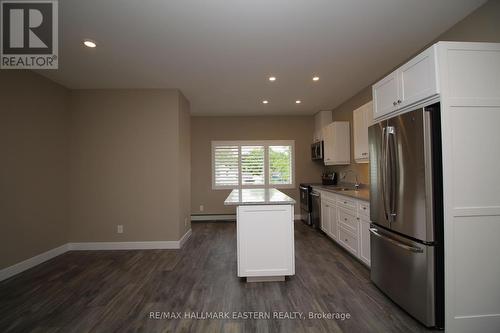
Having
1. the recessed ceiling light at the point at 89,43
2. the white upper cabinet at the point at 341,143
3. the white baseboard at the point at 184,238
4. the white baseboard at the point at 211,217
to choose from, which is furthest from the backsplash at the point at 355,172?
the recessed ceiling light at the point at 89,43

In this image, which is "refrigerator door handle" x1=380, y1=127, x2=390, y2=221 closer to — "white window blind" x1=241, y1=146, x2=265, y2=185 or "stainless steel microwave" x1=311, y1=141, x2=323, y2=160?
"stainless steel microwave" x1=311, y1=141, x2=323, y2=160

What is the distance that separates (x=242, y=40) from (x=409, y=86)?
1.73m

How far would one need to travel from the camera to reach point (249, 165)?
581 centimetres

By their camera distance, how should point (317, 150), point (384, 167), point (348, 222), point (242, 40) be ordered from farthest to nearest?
point (317, 150)
point (348, 222)
point (242, 40)
point (384, 167)

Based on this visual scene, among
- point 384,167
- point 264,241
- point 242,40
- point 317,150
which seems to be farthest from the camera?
point 317,150

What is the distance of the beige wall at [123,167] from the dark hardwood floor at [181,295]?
52cm

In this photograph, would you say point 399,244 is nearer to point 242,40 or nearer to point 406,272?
point 406,272

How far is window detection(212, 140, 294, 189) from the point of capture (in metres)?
5.81

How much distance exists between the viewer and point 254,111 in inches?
215

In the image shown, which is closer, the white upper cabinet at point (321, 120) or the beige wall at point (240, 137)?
the white upper cabinet at point (321, 120)

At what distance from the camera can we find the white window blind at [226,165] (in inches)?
229

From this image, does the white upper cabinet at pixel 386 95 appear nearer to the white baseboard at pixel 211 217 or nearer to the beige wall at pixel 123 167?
the beige wall at pixel 123 167

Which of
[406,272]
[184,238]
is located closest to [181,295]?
[184,238]

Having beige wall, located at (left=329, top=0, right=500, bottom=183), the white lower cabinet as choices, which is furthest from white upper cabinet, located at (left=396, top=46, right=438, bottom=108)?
the white lower cabinet
